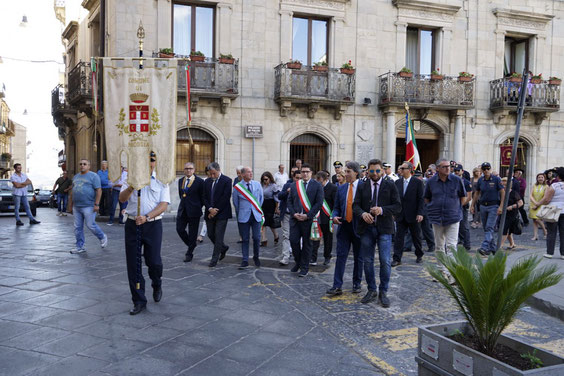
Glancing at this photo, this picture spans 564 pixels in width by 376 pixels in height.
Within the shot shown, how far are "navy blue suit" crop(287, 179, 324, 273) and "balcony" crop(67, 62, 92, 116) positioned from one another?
41.3 ft

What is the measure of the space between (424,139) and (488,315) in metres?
17.7

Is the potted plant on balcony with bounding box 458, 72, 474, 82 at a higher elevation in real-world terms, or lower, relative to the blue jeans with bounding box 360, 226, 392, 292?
higher

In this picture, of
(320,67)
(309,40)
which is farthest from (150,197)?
(309,40)

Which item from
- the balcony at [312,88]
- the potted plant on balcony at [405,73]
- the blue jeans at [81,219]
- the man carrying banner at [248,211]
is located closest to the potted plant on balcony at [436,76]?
the potted plant on balcony at [405,73]

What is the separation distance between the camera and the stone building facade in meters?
17.4

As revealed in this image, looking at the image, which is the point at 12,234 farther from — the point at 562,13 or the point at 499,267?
the point at 562,13

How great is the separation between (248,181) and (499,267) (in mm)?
5755

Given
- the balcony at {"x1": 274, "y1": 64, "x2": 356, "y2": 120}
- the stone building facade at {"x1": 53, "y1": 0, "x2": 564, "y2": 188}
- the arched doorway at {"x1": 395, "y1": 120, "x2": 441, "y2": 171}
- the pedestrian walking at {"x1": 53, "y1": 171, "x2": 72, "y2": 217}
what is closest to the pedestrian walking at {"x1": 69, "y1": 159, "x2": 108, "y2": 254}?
the stone building facade at {"x1": 53, "y1": 0, "x2": 564, "y2": 188}

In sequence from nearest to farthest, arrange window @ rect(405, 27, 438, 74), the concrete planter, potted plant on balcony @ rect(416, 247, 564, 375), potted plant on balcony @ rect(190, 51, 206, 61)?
the concrete planter → potted plant on balcony @ rect(416, 247, 564, 375) → potted plant on balcony @ rect(190, 51, 206, 61) → window @ rect(405, 27, 438, 74)

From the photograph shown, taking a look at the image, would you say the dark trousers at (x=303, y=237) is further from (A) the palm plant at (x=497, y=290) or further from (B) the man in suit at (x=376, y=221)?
(A) the palm plant at (x=497, y=290)

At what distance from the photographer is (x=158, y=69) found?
5781mm

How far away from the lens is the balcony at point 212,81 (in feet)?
54.7

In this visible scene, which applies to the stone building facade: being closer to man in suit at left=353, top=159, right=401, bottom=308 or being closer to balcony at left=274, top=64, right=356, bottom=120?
balcony at left=274, top=64, right=356, bottom=120

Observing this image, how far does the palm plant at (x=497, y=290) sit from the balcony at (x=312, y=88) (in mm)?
14506
